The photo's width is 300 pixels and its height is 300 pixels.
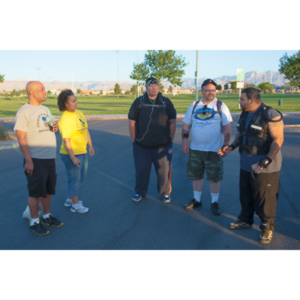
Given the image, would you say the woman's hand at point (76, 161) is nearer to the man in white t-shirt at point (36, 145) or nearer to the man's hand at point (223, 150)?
the man in white t-shirt at point (36, 145)

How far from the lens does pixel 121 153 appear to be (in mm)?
8742

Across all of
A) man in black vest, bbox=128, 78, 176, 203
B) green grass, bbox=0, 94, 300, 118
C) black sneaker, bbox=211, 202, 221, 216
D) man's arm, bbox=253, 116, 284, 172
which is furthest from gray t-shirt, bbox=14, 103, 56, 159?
green grass, bbox=0, 94, 300, 118

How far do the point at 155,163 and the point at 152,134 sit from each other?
54cm

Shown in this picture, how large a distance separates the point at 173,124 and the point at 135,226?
1.83m

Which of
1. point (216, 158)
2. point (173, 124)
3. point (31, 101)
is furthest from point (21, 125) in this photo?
point (216, 158)

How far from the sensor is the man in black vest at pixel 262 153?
3.45 meters

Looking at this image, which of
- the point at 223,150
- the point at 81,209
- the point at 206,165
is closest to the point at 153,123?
the point at 206,165

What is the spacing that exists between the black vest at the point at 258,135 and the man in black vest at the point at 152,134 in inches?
60.2

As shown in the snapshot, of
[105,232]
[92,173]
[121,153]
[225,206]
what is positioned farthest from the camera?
[121,153]

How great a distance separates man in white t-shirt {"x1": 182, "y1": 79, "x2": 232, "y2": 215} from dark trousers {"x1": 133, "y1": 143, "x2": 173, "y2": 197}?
0.50 metres

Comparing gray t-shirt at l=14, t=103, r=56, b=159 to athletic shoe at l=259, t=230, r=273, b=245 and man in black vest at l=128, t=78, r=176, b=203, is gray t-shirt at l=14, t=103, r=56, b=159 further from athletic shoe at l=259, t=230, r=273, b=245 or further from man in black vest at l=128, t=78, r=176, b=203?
athletic shoe at l=259, t=230, r=273, b=245

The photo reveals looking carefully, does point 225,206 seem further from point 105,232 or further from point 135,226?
point 105,232

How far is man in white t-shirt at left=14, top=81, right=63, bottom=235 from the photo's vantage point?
362 cm

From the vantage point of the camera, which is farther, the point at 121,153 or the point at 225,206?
the point at 121,153
